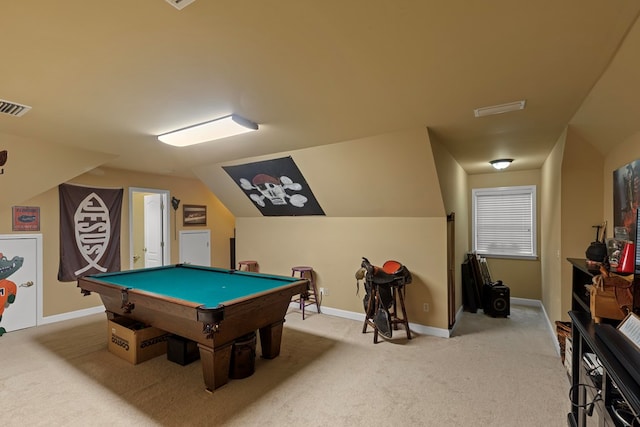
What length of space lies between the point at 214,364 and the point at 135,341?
1.10 m

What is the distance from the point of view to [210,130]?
118 inches

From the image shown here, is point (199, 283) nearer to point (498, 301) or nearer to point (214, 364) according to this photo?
point (214, 364)

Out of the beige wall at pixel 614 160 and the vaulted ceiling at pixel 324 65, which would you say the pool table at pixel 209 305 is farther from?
the beige wall at pixel 614 160

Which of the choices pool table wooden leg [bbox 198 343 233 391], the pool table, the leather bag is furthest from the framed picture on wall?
the leather bag

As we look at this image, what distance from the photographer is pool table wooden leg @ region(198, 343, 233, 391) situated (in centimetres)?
250

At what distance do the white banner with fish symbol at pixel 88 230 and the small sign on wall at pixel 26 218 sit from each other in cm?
28

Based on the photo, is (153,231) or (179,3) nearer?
(179,3)

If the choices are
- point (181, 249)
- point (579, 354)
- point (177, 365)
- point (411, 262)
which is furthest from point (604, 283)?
point (181, 249)

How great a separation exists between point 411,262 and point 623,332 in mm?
2499

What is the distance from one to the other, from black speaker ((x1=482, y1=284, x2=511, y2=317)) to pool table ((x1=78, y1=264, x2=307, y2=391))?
3142 mm

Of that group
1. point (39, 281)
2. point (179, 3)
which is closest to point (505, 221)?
point (179, 3)

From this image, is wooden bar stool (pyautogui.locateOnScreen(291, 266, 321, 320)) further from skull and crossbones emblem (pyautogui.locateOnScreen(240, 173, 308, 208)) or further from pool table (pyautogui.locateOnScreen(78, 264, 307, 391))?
pool table (pyautogui.locateOnScreen(78, 264, 307, 391))

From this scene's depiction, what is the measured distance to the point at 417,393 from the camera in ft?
8.19

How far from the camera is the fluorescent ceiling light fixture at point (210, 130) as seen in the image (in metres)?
2.78
